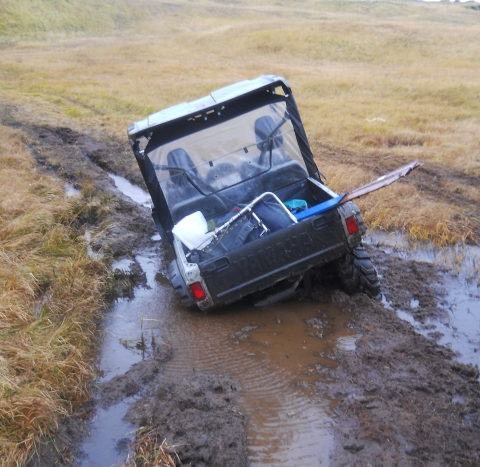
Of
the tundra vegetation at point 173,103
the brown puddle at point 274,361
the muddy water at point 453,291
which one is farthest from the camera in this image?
the muddy water at point 453,291

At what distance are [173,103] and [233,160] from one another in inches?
522

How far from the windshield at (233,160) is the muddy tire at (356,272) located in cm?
130

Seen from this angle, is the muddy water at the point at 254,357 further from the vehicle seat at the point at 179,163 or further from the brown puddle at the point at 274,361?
the vehicle seat at the point at 179,163

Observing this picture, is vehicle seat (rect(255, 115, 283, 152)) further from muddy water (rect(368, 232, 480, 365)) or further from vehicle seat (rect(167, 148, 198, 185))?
muddy water (rect(368, 232, 480, 365))

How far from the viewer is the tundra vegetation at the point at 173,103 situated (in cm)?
439

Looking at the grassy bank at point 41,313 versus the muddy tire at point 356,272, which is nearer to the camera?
the grassy bank at point 41,313

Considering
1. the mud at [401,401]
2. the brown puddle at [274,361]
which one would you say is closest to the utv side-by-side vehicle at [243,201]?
the brown puddle at [274,361]

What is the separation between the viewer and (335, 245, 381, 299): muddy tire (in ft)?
16.6

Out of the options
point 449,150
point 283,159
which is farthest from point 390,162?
point 283,159

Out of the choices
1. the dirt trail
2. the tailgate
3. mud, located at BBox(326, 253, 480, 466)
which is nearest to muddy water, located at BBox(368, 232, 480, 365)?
the dirt trail

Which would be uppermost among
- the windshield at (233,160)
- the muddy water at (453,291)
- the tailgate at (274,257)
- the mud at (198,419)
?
the windshield at (233,160)

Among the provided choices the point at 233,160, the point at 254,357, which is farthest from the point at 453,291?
the point at 233,160

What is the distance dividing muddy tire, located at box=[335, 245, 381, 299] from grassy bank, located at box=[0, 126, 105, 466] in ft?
8.13

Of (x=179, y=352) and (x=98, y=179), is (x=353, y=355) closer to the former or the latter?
(x=179, y=352)
